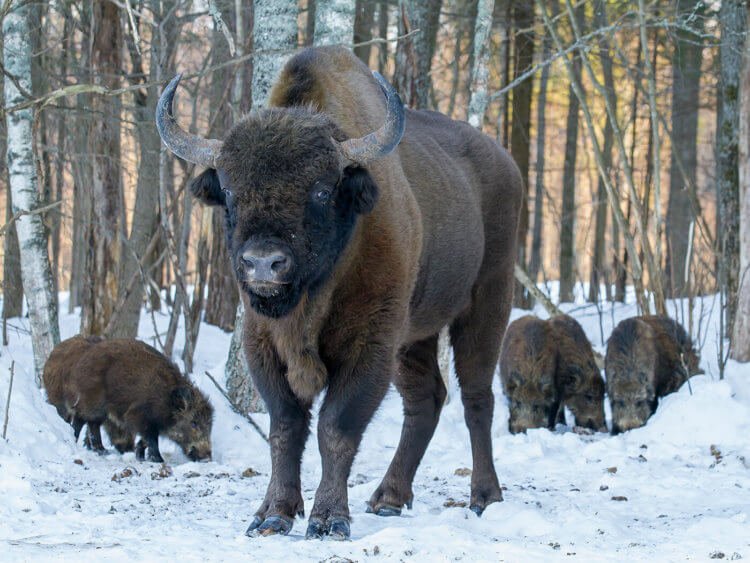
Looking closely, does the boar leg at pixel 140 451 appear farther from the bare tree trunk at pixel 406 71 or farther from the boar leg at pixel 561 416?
the bare tree trunk at pixel 406 71

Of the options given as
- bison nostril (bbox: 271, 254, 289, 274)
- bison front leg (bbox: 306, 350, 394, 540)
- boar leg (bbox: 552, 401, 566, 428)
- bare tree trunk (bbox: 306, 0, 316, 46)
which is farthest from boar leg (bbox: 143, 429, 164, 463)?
bare tree trunk (bbox: 306, 0, 316, 46)

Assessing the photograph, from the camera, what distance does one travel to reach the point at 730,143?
45.0ft

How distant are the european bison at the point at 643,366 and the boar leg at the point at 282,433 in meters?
5.15

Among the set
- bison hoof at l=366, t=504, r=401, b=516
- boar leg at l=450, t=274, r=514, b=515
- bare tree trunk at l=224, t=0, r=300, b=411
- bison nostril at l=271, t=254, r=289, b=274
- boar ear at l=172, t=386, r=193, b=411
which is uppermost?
bare tree trunk at l=224, t=0, r=300, b=411

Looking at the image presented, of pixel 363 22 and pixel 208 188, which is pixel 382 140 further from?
pixel 363 22

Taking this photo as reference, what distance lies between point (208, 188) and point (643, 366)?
600 centimetres

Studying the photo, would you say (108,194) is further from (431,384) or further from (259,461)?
(431,384)

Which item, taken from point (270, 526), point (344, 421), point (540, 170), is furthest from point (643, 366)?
point (540, 170)

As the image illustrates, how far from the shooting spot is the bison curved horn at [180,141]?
5.17 metres

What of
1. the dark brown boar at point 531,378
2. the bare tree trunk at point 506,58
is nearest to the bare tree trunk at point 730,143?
the dark brown boar at point 531,378

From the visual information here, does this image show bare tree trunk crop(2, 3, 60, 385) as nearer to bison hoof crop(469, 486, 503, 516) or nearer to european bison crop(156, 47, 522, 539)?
european bison crop(156, 47, 522, 539)

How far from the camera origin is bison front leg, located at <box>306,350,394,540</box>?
4926 millimetres

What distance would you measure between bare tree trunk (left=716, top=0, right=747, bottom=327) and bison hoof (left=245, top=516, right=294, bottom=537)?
8039 millimetres

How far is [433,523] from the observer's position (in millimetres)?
5348
